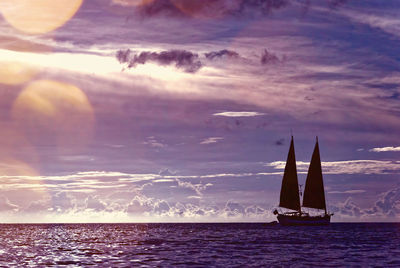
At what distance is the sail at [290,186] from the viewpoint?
6752 inches

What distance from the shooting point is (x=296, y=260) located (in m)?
71.4

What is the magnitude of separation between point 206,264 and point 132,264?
26.4 ft

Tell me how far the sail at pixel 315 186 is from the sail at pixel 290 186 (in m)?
2.92

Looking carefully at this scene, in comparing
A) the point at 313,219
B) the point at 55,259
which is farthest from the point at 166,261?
the point at 313,219

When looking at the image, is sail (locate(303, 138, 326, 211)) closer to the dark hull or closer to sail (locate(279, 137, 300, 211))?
sail (locate(279, 137, 300, 211))

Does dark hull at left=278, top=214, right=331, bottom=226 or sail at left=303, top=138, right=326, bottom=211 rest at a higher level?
sail at left=303, top=138, right=326, bottom=211

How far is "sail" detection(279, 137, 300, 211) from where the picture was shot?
172 metres

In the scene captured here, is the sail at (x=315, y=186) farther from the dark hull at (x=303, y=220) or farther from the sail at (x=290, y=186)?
the dark hull at (x=303, y=220)

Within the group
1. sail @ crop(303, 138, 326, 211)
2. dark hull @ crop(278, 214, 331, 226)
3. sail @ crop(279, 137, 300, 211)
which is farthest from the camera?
dark hull @ crop(278, 214, 331, 226)

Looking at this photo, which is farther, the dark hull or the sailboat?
the dark hull

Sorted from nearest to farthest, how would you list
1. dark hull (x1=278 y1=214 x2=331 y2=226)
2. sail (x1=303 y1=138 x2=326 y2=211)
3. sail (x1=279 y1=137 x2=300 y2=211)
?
sail (x1=303 y1=138 x2=326 y2=211), sail (x1=279 y1=137 x2=300 y2=211), dark hull (x1=278 y1=214 x2=331 y2=226)

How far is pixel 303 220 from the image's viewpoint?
190000mm

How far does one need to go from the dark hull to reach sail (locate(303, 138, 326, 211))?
11252 mm

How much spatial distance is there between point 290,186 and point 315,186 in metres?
7.18
